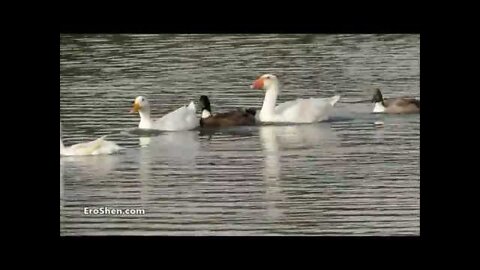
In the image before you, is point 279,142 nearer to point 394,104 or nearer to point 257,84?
point 257,84

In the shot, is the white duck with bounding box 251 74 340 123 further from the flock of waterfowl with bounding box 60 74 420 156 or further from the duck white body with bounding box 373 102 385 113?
the duck white body with bounding box 373 102 385 113

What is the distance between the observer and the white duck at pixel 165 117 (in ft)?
10.1

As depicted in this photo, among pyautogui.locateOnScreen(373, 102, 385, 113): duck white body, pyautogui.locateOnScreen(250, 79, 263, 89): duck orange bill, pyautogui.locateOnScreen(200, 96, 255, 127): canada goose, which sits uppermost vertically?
pyautogui.locateOnScreen(250, 79, 263, 89): duck orange bill

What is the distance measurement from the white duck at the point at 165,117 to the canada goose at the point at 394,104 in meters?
0.49

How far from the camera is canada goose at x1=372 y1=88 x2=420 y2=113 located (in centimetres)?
307

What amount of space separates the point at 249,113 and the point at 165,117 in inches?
9.0

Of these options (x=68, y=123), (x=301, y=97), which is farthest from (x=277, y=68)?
(x=68, y=123)

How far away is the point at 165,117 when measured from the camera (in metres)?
3.08

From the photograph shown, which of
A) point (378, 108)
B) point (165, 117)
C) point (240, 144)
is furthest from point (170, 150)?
point (378, 108)

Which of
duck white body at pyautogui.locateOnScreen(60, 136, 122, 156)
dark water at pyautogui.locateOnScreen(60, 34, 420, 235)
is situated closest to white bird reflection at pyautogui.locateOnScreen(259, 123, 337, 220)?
dark water at pyautogui.locateOnScreen(60, 34, 420, 235)

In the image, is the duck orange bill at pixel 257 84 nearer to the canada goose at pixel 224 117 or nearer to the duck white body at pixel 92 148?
the canada goose at pixel 224 117

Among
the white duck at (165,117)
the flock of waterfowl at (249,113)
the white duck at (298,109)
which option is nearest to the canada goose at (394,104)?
the flock of waterfowl at (249,113)

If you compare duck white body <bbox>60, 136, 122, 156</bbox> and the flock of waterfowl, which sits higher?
the flock of waterfowl

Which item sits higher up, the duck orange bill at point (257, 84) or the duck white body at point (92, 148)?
the duck orange bill at point (257, 84)
